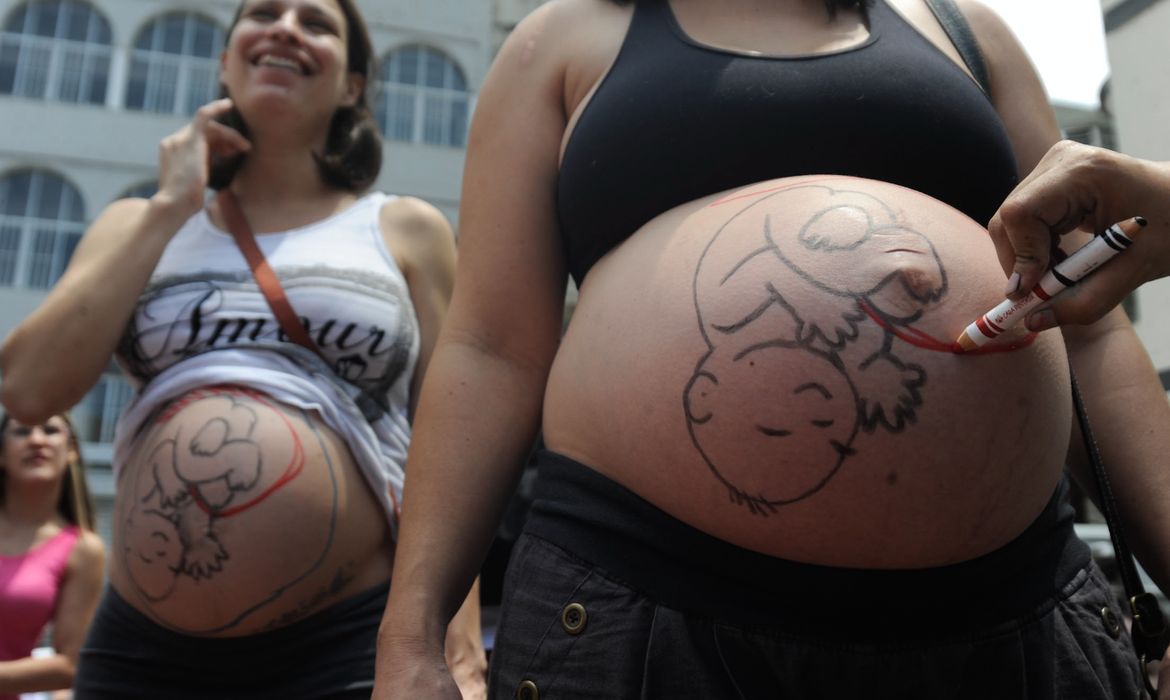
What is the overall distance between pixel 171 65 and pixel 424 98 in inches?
140

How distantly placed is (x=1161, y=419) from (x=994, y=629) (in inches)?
14.5

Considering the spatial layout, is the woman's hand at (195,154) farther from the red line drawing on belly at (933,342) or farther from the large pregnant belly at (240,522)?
the red line drawing on belly at (933,342)

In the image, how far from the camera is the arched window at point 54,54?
13.6 metres

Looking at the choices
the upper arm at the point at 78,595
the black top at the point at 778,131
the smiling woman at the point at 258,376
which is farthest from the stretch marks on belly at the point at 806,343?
the upper arm at the point at 78,595

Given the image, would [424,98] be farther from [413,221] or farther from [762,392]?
[762,392]

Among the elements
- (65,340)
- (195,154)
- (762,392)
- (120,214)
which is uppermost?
(762,392)

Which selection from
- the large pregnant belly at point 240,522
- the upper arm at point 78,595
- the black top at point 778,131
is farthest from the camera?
the upper arm at point 78,595

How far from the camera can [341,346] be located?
5.51ft

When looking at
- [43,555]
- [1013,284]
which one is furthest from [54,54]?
[1013,284]

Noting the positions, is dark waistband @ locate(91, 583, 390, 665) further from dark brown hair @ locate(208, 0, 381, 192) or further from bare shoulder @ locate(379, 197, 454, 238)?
dark brown hair @ locate(208, 0, 381, 192)

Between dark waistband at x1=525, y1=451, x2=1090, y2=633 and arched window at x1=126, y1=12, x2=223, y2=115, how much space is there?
14.5 metres

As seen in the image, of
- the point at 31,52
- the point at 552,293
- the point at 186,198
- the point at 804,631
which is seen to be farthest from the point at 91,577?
the point at 31,52

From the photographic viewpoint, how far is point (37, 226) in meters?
13.3

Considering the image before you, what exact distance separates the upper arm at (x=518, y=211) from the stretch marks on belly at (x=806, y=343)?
10.6 inches
